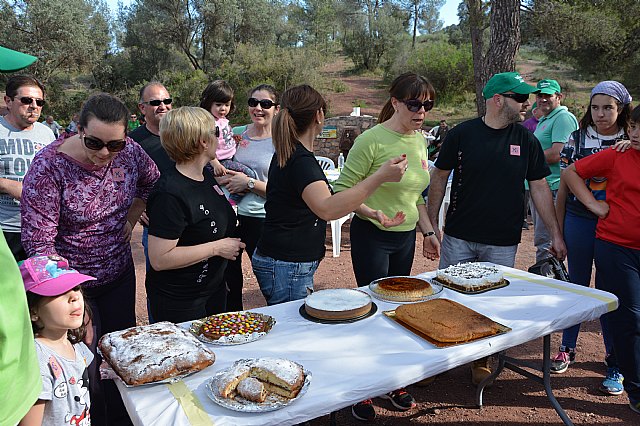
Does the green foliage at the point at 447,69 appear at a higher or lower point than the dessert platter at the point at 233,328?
higher

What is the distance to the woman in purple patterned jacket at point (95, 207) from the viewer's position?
202cm

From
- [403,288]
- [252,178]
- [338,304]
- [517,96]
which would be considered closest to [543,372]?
[403,288]

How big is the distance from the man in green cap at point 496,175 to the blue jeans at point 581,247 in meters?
0.27

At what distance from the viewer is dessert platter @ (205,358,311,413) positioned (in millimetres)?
1414

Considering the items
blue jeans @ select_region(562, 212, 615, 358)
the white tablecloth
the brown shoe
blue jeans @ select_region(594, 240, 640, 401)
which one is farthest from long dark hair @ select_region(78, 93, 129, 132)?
blue jeans @ select_region(562, 212, 615, 358)

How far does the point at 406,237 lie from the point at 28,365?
7.19ft

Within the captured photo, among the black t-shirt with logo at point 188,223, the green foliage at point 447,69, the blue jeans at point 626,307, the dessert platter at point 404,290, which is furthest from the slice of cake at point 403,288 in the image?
the green foliage at point 447,69

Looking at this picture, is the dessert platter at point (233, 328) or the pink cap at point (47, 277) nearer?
the pink cap at point (47, 277)

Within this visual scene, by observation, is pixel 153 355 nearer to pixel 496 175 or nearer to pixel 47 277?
pixel 47 277

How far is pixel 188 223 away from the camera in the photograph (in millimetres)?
2092

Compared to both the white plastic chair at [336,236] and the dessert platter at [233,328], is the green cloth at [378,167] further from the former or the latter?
the white plastic chair at [336,236]

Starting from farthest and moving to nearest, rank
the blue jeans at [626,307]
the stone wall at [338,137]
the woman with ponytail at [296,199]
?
the stone wall at [338,137] < the blue jeans at [626,307] < the woman with ponytail at [296,199]

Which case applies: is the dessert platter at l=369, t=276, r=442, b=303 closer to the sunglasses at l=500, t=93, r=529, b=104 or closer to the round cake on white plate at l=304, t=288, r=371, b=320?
the round cake on white plate at l=304, t=288, r=371, b=320

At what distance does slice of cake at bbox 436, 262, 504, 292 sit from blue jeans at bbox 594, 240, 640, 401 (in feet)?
2.32
